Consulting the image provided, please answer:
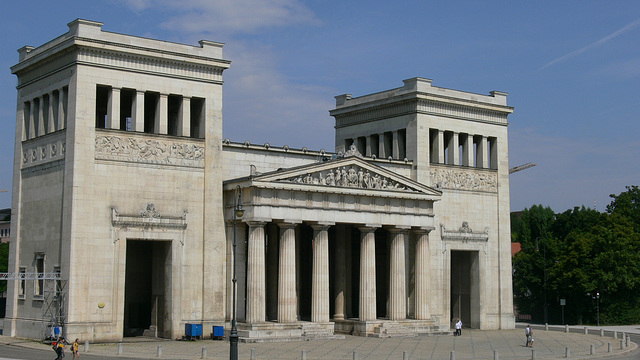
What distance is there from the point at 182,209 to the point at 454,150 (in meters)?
28.9

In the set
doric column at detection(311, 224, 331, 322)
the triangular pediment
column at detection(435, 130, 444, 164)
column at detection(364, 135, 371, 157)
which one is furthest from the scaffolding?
column at detection(435, 130, 444, 164)

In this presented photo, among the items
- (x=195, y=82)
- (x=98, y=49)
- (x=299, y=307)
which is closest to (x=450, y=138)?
(x=299, y=307)

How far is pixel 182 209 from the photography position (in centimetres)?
6159

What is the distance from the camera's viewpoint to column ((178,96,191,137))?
62531 mm

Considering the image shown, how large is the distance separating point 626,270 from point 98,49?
66.7 meters

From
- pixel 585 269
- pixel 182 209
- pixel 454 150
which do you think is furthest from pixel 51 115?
pixel 585 269

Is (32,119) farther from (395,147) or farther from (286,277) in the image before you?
(395,147)

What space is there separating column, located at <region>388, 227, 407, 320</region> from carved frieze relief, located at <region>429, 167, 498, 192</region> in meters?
8.92

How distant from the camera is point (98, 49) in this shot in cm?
5866

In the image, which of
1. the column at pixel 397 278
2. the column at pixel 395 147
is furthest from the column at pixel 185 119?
the column at pixel 395 147

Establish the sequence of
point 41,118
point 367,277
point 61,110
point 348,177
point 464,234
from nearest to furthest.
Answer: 1. point 61,110
2. point 41,118
3. point 348,177
4. point 367,277
5. point 464,234

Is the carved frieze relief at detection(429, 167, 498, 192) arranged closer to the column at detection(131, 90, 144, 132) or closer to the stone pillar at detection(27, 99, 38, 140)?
the column at detection(131, 90, 144, 132)

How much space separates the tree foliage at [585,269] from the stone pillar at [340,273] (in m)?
38.9

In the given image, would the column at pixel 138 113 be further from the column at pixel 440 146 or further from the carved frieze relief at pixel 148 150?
the column at pixel 440 146
